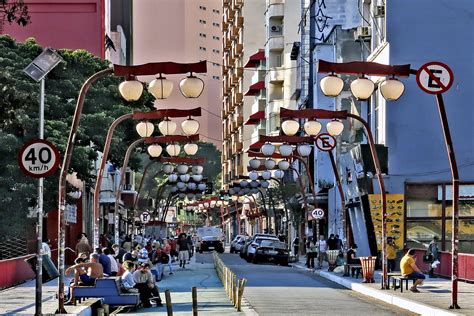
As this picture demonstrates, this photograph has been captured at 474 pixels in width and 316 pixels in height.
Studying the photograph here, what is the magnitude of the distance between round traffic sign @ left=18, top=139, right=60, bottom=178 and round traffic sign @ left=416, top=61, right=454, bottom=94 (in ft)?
25.7

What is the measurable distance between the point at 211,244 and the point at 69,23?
109 ft

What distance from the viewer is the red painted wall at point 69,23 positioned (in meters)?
81.6

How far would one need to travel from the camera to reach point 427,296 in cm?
3219

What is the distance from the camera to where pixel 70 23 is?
82250 millimetres

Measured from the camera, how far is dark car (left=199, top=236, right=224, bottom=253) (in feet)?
358

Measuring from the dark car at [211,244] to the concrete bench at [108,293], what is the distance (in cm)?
8058

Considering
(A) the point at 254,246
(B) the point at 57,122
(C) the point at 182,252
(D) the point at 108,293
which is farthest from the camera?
(A) the point at 254,246

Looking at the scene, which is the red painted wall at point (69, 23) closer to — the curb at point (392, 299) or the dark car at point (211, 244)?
the dark car at point (211, 244)

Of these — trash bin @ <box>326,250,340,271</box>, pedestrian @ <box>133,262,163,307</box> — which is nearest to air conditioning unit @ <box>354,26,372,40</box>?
trash bin @ <box>326,250,340,271</box>

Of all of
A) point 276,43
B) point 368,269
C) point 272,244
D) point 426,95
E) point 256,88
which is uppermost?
point 276,43

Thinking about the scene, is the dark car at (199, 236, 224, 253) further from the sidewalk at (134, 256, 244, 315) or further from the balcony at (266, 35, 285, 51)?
the sidewalk at (134, 256, 244, 315)

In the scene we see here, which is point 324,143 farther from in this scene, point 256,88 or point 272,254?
point 256,88

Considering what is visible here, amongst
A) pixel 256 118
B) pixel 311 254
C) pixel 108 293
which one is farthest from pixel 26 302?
pixel 256 118

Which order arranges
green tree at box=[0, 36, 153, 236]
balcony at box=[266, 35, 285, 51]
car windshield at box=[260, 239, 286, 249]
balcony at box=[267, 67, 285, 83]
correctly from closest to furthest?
green tree at box=[0, 36, 153, 236] < car windshield at box=[260, 239, 286, 249] < balcony at box=[267, 67, 285, 83] < balcony at box=[266, 35, 285, 51]
